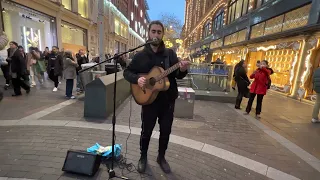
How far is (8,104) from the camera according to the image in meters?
5.61

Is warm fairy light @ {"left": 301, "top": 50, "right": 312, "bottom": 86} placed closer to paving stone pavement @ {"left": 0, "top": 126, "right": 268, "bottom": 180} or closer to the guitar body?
paving stone pavement @ {"left": 0, "top": 126, "right": 268, "bottom": 180}

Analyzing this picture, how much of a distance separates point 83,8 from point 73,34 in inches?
153

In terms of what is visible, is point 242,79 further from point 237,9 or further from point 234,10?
point 234,10

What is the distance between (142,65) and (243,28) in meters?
16.8

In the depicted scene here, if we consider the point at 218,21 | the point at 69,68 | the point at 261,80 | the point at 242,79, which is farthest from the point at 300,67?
the point at 218,21

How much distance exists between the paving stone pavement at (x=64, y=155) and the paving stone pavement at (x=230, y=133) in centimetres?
70

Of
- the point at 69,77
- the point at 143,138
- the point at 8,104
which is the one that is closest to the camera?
the point at 143,138

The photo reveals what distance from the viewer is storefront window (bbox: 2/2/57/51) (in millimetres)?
11633

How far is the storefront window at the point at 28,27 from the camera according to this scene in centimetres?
1163

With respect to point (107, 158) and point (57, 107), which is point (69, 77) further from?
point (107, 158)

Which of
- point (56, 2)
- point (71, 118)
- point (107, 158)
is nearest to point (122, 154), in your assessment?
point (107, 158)

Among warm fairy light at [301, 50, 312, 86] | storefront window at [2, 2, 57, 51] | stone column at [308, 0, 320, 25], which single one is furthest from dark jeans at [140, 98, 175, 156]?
storefront window at [2, 2, 57, 51]

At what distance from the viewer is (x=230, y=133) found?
15.2 ft

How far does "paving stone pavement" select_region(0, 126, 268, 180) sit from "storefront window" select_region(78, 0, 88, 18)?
20378 millimetres
